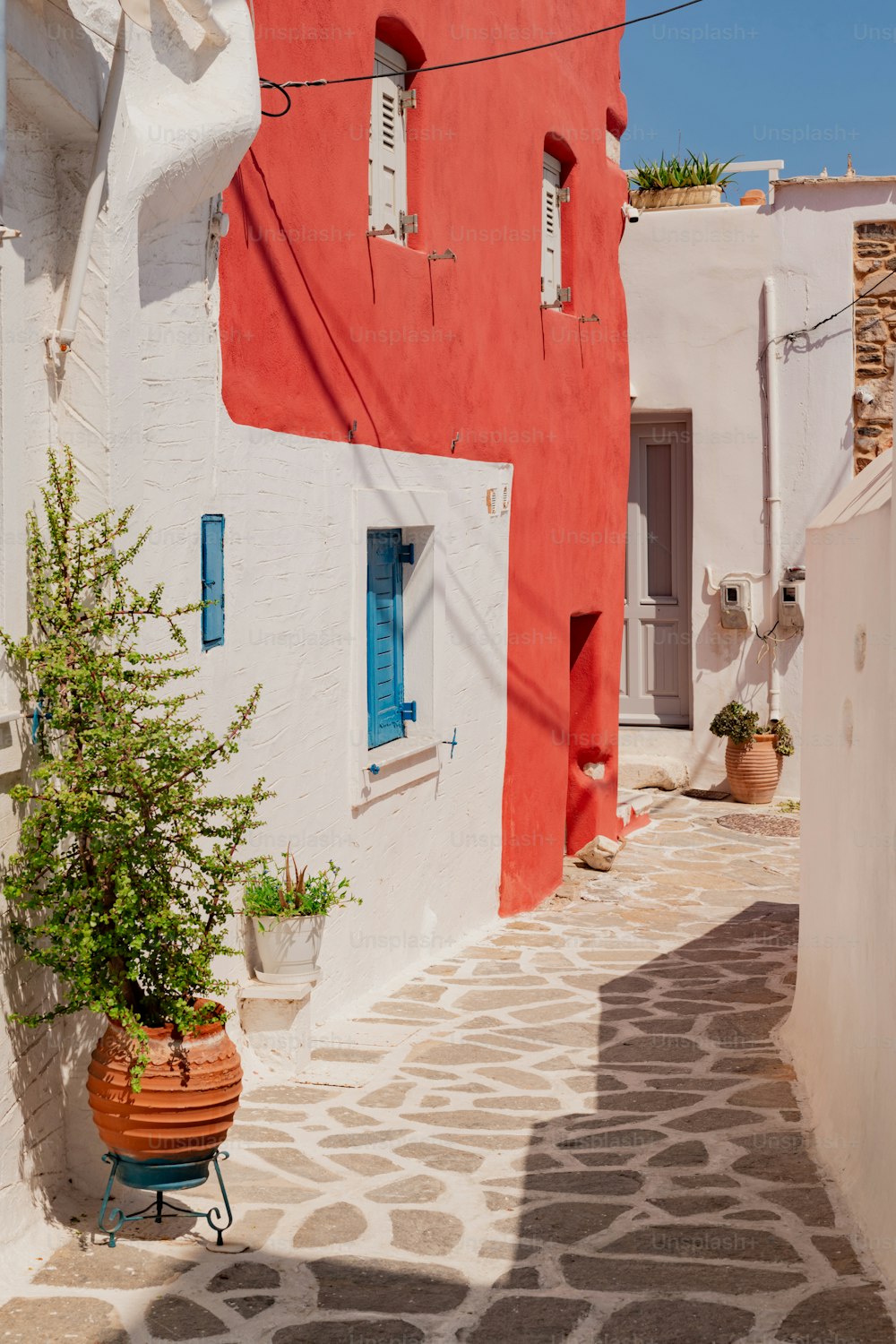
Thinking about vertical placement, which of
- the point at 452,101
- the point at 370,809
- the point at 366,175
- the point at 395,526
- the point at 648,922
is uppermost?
the point at 452,101

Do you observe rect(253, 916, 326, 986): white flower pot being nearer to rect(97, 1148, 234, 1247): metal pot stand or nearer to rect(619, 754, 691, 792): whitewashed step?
rect(97, 1148, 234, 1247): metal pot stand

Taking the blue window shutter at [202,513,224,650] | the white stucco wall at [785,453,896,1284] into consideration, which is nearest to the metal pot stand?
the white stucco wall at [785,453,896,1284]

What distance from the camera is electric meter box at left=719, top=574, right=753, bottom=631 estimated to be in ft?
46.9

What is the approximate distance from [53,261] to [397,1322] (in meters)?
3.43

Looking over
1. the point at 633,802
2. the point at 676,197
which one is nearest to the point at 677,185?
the point at 676,197

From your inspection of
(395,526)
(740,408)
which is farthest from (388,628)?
(740,408)

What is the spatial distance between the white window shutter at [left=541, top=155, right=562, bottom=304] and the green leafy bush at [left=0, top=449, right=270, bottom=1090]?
7028 millimetres

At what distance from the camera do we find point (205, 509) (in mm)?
6215

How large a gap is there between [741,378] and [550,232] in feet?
12.3

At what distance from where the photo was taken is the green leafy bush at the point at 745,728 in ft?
46.3

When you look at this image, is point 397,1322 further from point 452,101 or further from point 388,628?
point 452,101

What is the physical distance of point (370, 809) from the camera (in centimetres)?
812

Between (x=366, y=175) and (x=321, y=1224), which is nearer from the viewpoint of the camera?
(x=321, y=1224)

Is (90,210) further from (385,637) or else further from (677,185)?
(677,185)
